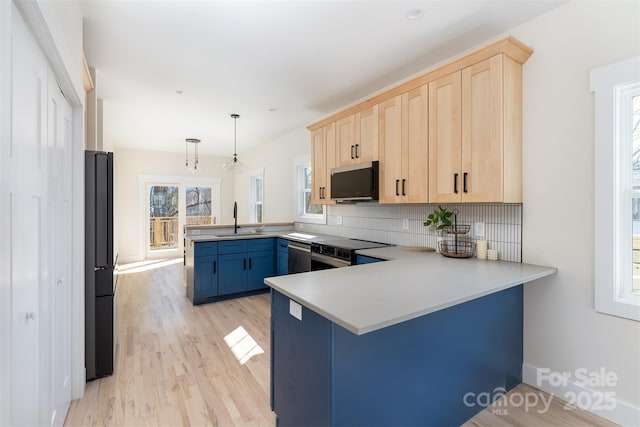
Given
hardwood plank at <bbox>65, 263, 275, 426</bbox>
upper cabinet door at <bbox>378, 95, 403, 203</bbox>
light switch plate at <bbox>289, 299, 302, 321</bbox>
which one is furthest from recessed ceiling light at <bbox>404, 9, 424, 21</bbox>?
hardwood plank at <bbox>65, 263, 275, 426</bbox>

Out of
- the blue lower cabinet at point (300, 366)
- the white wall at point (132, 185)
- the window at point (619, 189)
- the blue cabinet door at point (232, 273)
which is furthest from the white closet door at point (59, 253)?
the white wall at point (132, 185)

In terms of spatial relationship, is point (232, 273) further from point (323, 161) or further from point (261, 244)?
point (323, 161)

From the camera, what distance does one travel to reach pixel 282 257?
172 inches

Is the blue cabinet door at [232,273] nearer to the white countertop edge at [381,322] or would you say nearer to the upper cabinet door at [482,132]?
the white countertop edge at [381,322]

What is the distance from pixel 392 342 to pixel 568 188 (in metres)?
1.62

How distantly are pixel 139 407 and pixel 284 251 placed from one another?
2.55 meters

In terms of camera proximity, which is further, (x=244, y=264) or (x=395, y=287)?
(x=244, y=264)

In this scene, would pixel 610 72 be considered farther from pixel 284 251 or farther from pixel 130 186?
pixel 130 186

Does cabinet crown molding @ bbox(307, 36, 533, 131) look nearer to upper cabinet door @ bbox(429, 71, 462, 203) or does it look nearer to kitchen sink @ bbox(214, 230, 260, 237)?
upper cabinet door @ bbox(429, 71, 462, 203)

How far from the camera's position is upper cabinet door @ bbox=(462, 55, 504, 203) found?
2.11 metres

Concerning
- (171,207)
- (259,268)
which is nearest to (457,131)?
(259,268)

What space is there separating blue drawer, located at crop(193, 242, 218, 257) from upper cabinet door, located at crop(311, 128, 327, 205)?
4.77 ft

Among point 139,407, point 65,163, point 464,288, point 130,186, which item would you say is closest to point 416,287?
point 464,288

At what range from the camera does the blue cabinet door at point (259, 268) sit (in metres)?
4.36
